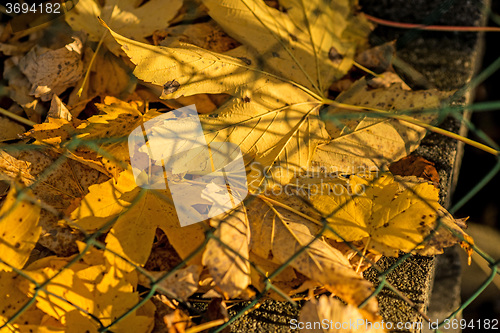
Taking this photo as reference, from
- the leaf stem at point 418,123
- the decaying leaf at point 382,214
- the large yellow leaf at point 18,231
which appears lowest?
the large yellow leaf at point 18,231

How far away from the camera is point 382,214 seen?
1.00m

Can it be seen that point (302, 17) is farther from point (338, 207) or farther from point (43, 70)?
point (43, 70)

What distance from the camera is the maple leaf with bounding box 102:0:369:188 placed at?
3.40 ft

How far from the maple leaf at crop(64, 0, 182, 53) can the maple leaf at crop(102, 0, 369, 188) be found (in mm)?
203

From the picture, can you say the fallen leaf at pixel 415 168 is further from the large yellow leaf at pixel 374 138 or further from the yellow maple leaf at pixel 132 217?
the yellow maple leaf at pixel 132 217

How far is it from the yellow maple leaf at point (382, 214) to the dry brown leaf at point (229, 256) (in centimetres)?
22

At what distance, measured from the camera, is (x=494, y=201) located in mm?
2049

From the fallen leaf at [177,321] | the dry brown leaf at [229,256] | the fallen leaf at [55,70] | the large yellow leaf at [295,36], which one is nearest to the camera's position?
the dry brown leaf at [229,256]

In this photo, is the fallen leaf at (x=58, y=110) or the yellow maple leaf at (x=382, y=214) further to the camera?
the fallen leaf at (x=58, y=110)

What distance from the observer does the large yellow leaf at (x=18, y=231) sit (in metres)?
0.89

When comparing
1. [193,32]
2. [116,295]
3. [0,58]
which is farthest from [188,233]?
[0,58]

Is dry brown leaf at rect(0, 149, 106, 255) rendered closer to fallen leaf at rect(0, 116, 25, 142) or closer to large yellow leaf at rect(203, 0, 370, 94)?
fallen leaf at rect(0, 116, 25, 142)

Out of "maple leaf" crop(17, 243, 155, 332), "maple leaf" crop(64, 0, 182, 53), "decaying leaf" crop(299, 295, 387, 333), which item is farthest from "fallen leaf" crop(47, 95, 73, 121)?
"decaying leaf" crop(299, 295, 387, 333)

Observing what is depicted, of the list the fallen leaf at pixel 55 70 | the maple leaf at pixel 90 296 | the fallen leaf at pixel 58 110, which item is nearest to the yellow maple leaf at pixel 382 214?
the maple leaf at pixel 90 296
